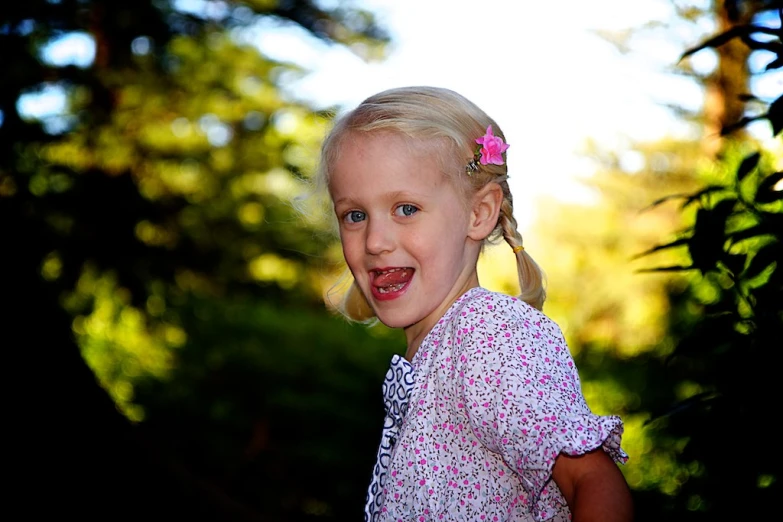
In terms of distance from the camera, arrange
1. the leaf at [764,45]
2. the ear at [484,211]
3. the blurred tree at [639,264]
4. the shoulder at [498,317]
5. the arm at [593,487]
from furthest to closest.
A: the blurred tree at [639,264], the ear at [484,211], the leaf at [764,45], the shoulder at [498,317], the arm at [593,487]

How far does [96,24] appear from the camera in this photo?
12.0 metres

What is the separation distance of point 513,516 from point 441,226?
686mm

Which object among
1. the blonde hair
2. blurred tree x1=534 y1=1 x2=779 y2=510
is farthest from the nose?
blurred tree x1=534 y1=1 x2=779 y2=510

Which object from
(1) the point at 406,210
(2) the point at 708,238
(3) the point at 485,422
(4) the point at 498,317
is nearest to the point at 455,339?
(4) the point at 498,317

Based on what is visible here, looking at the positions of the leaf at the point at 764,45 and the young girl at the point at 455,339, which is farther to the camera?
the leaf at the point at 764,45

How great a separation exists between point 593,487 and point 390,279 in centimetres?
73

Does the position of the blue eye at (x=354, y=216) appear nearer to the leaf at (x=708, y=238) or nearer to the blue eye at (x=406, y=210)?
the blue eye at (x=406, y=210)

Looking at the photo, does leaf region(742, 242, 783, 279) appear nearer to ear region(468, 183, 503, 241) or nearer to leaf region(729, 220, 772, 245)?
leaf region(729, 220, 772, 245)

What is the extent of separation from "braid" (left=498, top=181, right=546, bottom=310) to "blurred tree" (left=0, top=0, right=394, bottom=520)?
77 cm

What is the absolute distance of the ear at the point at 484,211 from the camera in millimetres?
2119

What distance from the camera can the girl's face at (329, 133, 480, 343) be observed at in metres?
1.98

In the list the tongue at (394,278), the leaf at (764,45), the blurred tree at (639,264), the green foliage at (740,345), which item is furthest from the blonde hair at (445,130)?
the blurred tree at (639,264)

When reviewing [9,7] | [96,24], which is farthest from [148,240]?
[9,7]

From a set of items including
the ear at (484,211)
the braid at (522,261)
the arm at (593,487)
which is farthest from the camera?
the braid at (522,261)
